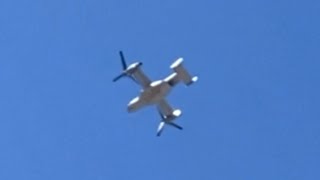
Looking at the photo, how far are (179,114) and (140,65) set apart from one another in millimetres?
3920

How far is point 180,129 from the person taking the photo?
643 ft

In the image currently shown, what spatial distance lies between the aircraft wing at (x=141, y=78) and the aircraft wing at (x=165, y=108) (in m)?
1.65

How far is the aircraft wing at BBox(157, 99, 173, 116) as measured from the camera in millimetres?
196375

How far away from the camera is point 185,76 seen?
640 ft

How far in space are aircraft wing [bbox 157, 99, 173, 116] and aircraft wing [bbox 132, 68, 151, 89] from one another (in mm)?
1647

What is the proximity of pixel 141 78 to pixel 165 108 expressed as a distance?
8.69 ft

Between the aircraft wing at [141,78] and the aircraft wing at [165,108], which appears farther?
the aircraft wing at [165,108]

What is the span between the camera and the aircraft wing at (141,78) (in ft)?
640

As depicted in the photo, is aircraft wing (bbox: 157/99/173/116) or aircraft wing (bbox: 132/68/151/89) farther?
aircraft wing (bbox: 157/99/173/116)

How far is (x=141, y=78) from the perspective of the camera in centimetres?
19512

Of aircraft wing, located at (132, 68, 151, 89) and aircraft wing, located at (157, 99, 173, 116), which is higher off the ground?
aircraft wing, located at (132, 68, 151, 89)

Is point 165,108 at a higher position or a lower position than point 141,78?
lower

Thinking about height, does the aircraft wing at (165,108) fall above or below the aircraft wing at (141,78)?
below

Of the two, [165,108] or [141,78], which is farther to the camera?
[165,108]
